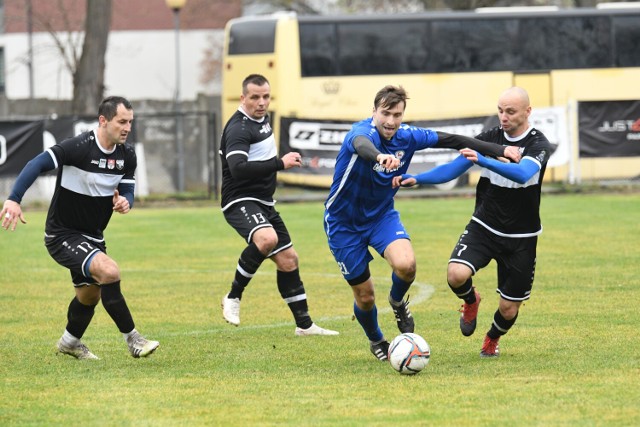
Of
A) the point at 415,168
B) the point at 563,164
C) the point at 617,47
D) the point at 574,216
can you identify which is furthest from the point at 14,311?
the point at 617,47

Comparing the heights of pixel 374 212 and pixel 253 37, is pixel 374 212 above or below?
below

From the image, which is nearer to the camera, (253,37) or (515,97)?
Answer: (515,97)

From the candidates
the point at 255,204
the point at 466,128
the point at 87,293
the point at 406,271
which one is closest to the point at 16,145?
the point at 466,128

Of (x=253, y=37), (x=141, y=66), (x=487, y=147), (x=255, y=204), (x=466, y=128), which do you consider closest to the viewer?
(x=487, y=147)

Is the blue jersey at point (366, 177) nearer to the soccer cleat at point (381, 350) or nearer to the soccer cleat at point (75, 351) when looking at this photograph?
the soccer cleat at point (381, 350)

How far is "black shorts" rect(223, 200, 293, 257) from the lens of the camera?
10758 mm

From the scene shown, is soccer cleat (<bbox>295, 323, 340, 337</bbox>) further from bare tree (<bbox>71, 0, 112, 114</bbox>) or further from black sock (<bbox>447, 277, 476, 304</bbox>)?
bare tree (<bbox>71, 0, 112, 114</bbox>)

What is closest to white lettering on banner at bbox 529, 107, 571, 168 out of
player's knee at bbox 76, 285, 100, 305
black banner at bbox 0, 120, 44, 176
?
black banner at bbox 0, 120, 44, 176

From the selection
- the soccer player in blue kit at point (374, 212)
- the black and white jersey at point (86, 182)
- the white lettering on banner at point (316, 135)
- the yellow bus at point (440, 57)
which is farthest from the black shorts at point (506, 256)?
the yellow bus at point (440, 57)

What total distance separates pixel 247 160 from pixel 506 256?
8.58 ft

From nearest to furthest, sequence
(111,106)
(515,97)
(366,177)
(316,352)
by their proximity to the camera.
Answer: (515,97), (366,177), (111,106), (316,352)

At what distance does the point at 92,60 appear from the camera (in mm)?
31375

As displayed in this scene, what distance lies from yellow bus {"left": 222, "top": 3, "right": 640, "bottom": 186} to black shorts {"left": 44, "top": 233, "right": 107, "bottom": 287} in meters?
19.7

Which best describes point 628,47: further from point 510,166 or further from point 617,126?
point 510,166
